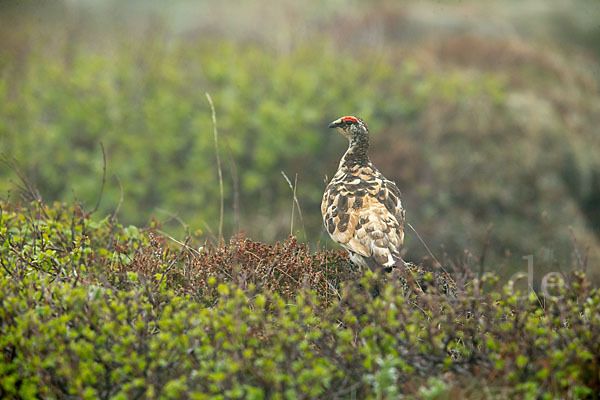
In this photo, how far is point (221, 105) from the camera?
9453 mm

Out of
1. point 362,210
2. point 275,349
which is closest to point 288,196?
point 362,210

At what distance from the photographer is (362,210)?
424cm

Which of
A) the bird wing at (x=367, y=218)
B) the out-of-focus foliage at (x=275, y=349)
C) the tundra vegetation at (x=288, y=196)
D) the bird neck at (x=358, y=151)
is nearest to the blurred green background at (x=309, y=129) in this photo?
the tundra vegetation at (x=288, y=196)

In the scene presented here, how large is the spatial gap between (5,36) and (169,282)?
34.7ft

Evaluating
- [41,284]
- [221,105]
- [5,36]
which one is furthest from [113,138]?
[41,284]

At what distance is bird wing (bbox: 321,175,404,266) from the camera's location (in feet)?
13.1

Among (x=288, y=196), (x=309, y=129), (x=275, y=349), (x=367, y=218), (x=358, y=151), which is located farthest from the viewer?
(x=309, y=129)

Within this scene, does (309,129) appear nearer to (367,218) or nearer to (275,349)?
(367,218)

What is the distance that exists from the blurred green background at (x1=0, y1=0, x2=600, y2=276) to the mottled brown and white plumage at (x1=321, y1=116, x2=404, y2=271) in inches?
116

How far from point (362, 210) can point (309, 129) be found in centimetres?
513

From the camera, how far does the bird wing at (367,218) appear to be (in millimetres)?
4000

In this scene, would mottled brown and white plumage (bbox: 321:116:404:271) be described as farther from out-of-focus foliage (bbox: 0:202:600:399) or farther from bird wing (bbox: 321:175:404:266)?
out-of-focus foliage (bbox: 0:202:600:399)

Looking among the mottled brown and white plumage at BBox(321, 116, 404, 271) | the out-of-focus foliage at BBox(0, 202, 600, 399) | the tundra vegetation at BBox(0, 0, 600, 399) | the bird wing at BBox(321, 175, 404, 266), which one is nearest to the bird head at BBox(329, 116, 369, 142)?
the mottled brown and white plumage at BBox(321, 116, 404, 271)

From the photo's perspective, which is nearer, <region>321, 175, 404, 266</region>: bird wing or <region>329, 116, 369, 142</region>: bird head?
<region>321, 175, 404, 266</region>: bird wing
